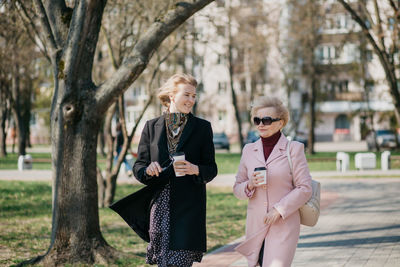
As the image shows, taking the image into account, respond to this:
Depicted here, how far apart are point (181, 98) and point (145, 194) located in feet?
2.84

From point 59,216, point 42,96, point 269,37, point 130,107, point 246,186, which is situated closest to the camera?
point 246,186

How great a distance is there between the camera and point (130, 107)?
267 ft

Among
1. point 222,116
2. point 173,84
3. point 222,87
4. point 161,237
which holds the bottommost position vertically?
point 161,237

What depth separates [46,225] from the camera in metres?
11.3

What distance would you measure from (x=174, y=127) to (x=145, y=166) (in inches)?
15.8

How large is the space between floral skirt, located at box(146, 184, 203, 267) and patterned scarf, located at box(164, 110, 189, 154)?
0.34 m

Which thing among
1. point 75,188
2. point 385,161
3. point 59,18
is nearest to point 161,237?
point 75,188

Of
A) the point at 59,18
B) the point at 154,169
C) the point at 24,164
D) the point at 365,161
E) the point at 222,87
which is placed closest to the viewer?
the point at 154,169

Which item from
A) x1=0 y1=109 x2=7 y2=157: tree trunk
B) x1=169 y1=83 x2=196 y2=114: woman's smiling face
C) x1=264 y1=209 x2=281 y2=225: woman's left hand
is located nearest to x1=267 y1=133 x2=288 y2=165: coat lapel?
x1=264 y1=209 x2=281 y2=225: woman's left hand

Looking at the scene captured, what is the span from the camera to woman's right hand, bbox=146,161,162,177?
4.54m

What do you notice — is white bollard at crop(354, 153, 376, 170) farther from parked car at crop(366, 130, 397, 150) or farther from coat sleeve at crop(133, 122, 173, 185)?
coat sleeve at crop(133, 122, 173, 185)

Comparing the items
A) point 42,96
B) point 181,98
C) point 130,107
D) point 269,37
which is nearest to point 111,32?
point 181,98

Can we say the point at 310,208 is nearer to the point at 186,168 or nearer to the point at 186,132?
the point at 186,168

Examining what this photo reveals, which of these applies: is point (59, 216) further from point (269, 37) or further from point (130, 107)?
point (130, 107)
